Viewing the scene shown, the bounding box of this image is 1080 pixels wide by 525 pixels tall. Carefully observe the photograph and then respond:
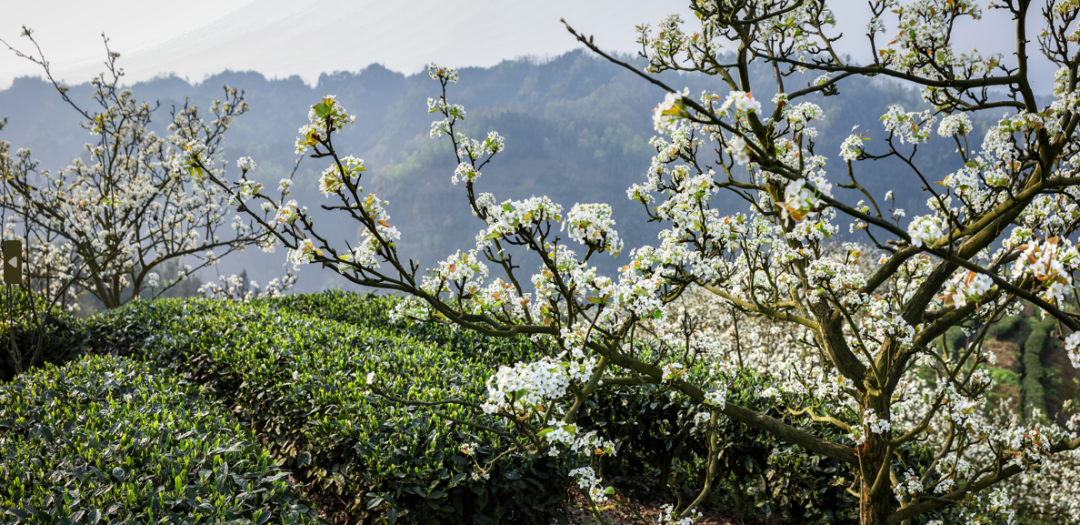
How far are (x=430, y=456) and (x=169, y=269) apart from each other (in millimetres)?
66581

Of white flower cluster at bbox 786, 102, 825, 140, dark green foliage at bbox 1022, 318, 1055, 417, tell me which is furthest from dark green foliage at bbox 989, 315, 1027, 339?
white flower cluster at bbox 786, 102, 825, 140

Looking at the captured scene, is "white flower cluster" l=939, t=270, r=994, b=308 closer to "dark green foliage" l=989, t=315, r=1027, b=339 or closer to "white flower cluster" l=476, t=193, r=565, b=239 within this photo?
"white flower cluster" l=476, t=193, r=565, b=239

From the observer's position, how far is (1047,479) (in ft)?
33.3

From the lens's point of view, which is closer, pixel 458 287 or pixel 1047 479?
pixel 458 287

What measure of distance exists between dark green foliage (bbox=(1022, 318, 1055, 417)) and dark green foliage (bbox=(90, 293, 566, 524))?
18.8 m

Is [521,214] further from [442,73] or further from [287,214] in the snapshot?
[442,73]

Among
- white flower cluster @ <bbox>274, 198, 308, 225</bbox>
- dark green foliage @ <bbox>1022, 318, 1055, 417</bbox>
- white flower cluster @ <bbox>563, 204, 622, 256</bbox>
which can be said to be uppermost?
dark green foliage @ <bbox>1022, 318, 1055, 417</bbox>

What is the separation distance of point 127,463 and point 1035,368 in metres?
27.3

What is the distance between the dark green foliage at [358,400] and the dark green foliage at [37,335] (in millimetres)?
240

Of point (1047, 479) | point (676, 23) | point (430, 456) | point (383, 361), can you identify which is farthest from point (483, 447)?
point (1047, 479)

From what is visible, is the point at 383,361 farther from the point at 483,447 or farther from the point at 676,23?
the point at 676,23

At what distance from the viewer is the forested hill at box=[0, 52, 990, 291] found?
4636 inches

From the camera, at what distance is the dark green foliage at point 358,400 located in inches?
125

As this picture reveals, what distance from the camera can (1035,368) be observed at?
19.5 meters
